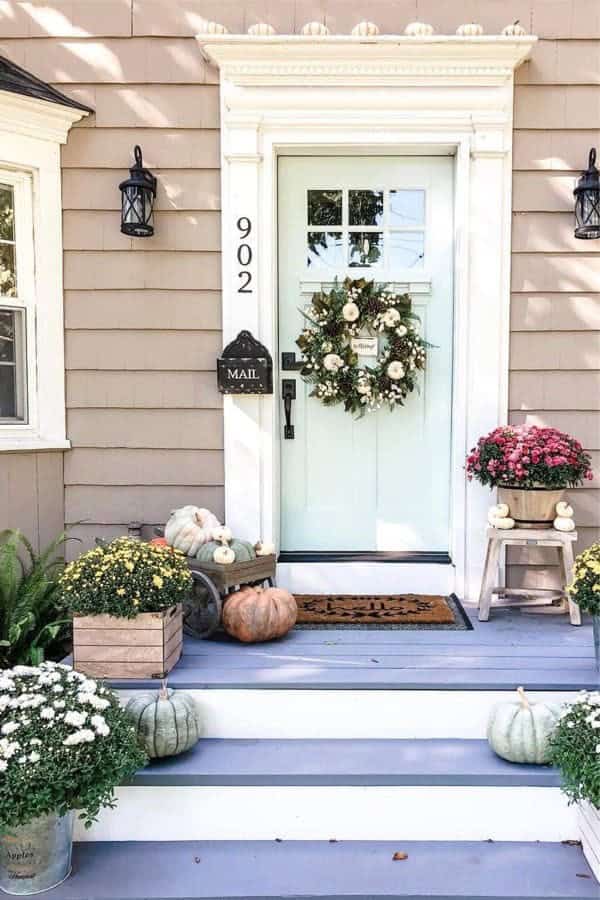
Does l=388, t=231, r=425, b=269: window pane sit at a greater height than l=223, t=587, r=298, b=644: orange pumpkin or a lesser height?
greater

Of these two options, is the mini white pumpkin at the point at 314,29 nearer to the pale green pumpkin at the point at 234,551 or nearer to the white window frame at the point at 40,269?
the white window frame at the point at 40,269

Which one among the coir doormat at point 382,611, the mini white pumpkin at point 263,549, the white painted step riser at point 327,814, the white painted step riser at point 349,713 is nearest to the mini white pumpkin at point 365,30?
the mini white pumpkin at point 263,549

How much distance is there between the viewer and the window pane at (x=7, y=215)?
330 cm

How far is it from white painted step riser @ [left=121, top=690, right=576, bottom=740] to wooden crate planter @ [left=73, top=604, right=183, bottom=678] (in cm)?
20

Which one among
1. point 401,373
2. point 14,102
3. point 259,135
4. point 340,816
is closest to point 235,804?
point 340,816

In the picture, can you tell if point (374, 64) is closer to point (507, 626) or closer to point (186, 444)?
point (186, 444)

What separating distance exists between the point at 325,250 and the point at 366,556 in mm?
1511

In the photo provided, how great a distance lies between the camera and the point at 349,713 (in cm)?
243

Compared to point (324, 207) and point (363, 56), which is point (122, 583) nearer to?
point (324, 207)

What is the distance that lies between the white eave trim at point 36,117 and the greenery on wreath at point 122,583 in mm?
1962

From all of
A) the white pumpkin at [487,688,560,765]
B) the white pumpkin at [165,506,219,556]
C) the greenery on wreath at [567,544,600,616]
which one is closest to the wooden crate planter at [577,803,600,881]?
the white pumpkin at [487,688,560,765]

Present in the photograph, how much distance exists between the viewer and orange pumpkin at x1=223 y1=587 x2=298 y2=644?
279 cm

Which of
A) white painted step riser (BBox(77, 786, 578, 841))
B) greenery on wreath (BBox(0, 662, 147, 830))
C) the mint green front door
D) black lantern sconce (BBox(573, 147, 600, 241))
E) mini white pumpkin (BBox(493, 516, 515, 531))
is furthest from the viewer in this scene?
the mint green front door

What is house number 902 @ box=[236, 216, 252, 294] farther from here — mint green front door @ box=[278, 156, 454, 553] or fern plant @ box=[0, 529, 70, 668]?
fern plant @ box=[0, 529, 70, 668]
